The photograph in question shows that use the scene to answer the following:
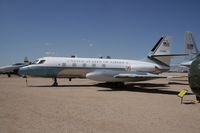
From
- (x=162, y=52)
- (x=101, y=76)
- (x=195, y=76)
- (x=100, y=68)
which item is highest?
(x=162, y=52)

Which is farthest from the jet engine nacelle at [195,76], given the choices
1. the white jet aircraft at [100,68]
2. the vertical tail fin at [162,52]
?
the vertical tail fin at [162,52]

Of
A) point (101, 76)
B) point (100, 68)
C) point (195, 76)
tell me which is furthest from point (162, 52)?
point (195, 76)

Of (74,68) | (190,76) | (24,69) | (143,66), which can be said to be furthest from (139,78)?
(190,76)

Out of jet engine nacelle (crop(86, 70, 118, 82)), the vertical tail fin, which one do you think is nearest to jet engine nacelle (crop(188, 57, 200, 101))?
jet engine nacelle (crop(86, 70, 118, 82))

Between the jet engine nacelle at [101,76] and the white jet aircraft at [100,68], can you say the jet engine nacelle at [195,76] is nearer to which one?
the white jet aircraft at [100,68]

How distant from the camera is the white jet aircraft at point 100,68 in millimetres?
19250

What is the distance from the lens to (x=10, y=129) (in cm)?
586

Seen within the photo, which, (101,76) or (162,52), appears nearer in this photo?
(101,76)

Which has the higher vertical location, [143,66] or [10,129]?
[143,66]

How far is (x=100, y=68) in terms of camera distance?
21453 millimetres

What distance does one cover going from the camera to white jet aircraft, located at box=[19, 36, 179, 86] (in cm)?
1925

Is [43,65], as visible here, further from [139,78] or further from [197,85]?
[197,85]

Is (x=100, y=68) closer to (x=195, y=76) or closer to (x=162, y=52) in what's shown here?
(x=162, y=52)

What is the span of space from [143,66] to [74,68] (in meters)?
7.09
